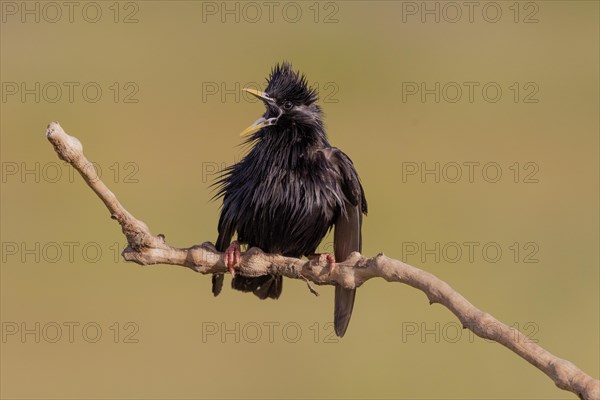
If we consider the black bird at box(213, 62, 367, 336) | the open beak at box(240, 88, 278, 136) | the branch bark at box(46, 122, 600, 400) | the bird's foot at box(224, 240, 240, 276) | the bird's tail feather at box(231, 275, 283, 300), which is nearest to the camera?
the branch bark at box(46, 122, 600, 400)

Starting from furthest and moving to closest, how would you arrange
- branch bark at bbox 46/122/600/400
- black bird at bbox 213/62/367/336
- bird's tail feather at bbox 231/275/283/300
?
1. bird's tail feather at bbox 231/275/283/300
2. black bird at bbox 213/62/367/336
3. branch bark at bbox 46/122/600/400

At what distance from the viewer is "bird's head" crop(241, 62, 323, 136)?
7.59m

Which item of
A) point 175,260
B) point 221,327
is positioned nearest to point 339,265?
point 175,260

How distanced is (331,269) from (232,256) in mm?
795

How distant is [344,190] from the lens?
7.70m

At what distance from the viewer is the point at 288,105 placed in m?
7.63

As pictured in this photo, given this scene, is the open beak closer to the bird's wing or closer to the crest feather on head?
the crest feather on head

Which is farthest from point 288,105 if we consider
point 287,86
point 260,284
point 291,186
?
point 260,284

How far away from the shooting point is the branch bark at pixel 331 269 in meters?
5.08

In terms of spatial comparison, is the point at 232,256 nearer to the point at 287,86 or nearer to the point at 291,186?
the point at 291,186

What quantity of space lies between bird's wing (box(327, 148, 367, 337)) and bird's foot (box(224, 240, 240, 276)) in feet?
2.87

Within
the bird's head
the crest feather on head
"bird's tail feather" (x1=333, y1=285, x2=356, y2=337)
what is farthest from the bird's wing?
the crest feather on head

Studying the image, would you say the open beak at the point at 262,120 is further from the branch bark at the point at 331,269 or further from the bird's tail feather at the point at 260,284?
the bird's tail feather at the point at 260,284

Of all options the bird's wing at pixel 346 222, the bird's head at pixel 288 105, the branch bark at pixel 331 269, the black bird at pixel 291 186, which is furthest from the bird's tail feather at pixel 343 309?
the bird's head at pixel 288 105
